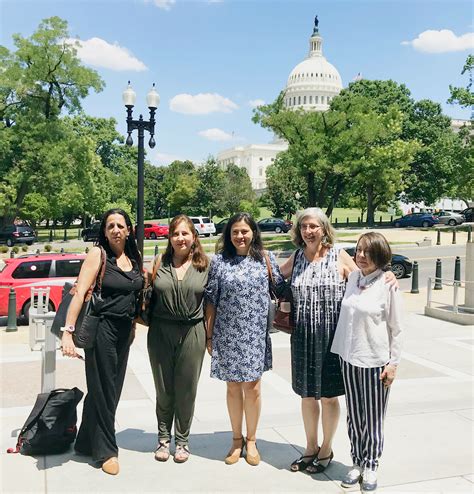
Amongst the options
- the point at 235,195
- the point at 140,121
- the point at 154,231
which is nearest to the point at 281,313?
the point at 140,121

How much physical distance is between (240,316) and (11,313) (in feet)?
25.2

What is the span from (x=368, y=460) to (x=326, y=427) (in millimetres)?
379

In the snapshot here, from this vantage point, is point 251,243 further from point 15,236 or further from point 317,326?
point 15,236

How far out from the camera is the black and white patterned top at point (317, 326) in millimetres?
3756

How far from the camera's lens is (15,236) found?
3375 cm

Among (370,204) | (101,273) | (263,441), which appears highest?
(370,204)

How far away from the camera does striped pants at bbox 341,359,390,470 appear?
3.59 m

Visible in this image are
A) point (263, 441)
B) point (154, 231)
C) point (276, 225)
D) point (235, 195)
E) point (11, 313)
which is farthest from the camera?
point (235, 195)

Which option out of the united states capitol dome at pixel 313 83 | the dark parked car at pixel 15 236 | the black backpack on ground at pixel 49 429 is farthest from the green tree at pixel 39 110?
the united states capitol dome at pixel 313 83

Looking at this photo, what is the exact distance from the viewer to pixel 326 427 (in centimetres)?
388

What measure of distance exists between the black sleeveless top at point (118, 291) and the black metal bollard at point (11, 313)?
6.99 meters

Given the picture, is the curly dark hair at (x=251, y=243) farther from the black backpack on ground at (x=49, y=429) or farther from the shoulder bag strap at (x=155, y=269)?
the black backpack on ground at (x=49, y=429)

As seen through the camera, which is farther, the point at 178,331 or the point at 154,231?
the point at 154,231

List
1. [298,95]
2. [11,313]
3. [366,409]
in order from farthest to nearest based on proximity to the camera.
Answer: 1. [298,95]
2. [11,313]
3. [366,409]
